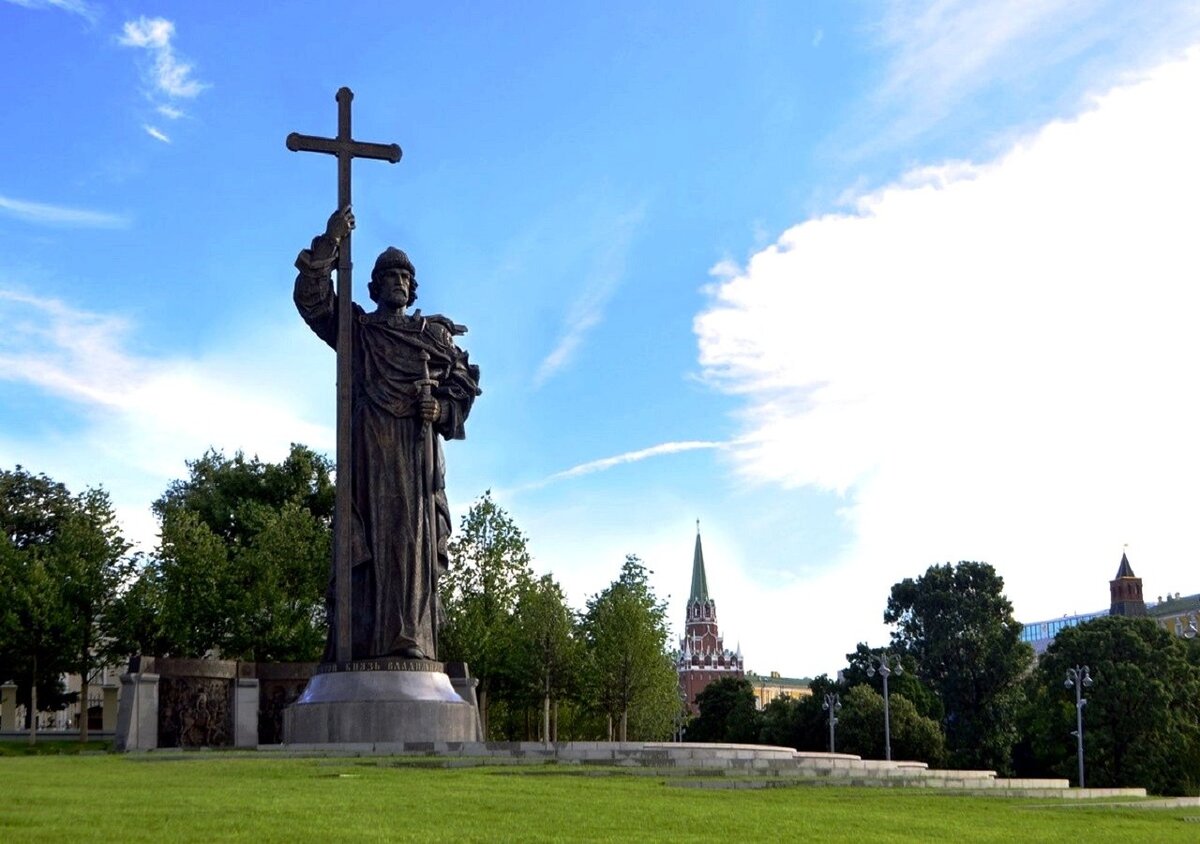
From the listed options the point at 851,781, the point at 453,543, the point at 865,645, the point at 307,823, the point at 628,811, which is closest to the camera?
the point at 307,823

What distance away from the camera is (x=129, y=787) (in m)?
11.6

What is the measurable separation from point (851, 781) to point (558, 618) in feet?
94.3

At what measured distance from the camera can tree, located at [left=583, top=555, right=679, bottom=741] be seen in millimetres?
45188

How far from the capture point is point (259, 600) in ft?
127

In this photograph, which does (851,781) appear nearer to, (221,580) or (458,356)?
(458,356)

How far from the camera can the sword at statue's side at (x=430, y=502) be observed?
784 inches

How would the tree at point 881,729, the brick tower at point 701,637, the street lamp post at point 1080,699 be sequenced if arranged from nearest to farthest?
the street lamp post at point 1080,699
the tree at point 881,729
the brick tower at point 701,637

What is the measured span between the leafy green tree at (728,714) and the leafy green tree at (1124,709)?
24.8 meters

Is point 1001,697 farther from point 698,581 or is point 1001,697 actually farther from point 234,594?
point 698,581

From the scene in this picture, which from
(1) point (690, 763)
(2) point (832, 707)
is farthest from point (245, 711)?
(2) point (832, 707)

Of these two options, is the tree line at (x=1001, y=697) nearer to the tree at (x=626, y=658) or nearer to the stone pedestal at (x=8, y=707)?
the tree at (x=626, y=658)

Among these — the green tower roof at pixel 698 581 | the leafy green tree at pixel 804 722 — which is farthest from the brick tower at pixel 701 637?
the leafy green tree at pixel 804 722

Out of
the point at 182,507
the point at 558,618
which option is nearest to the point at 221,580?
the point at 182,507

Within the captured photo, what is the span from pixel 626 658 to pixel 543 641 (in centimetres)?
362
